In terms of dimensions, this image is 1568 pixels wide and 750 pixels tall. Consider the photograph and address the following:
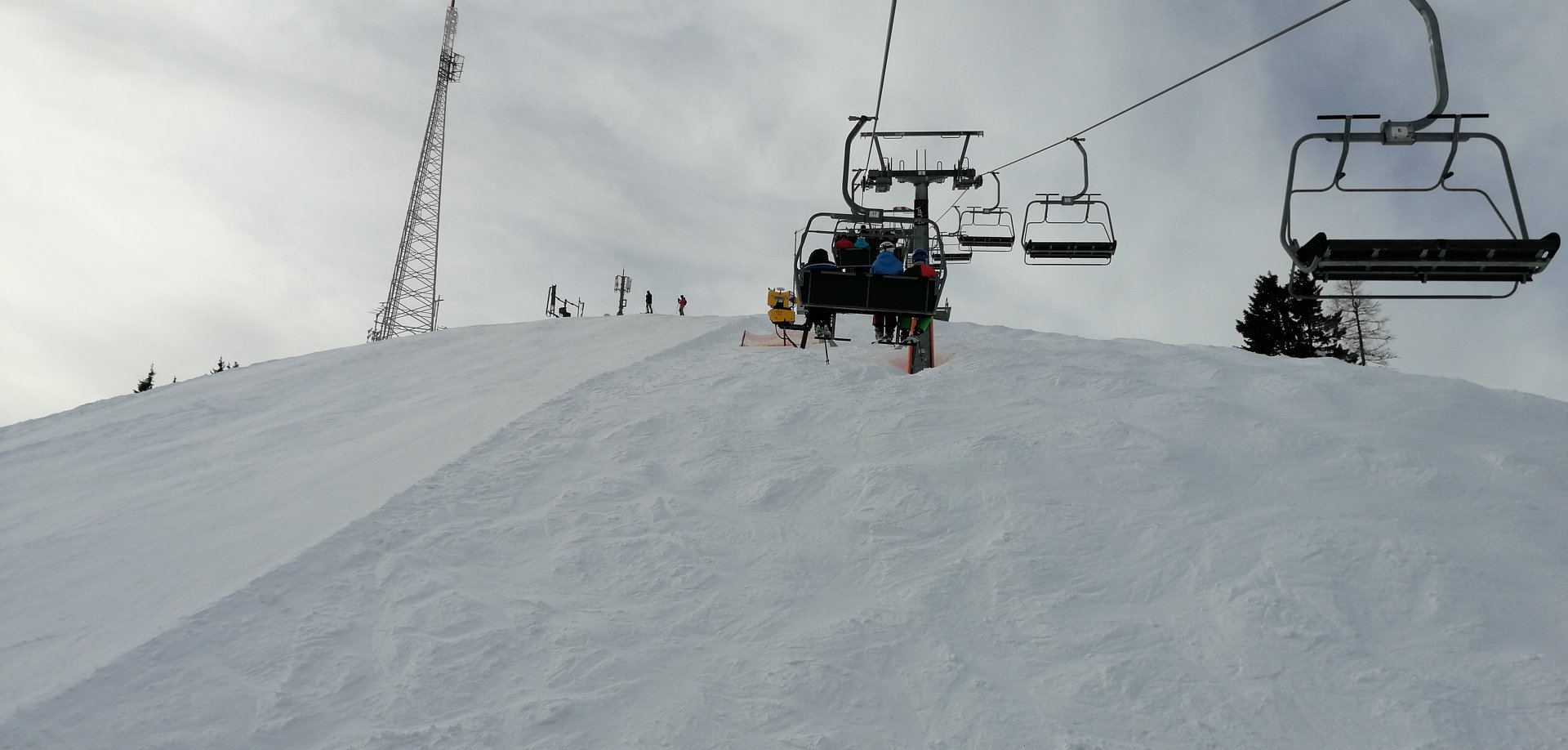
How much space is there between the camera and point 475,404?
36.4 ft

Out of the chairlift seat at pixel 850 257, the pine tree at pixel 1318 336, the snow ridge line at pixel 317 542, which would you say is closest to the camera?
the snow ridge line at pixel 317 542

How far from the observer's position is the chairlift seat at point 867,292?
857 centimetres

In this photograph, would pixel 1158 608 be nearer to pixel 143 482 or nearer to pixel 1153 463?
pixel 1153 463

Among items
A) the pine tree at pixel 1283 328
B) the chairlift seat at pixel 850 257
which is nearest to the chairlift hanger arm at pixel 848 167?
the chairlift seat at pixel 850 257

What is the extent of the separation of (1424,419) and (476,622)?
907 centimetres

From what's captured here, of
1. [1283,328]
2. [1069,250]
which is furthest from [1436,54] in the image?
[1283,328]

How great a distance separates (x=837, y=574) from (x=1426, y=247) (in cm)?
419

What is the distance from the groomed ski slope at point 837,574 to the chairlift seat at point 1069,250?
7.11 feet

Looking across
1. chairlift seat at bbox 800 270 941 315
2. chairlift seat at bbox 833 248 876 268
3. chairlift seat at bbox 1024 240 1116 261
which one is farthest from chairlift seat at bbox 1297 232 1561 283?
chairlift seat at bbox 1024 240 1116 261

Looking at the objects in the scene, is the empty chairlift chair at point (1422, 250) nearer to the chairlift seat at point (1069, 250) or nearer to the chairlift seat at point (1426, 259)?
the chairlift seat at point (1426, 259)

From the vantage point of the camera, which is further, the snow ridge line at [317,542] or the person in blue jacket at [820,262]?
the person in blue jacket at [820,262]

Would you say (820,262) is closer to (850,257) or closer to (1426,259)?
(850,257)

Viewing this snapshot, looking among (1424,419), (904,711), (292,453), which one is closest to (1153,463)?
(1424,419)

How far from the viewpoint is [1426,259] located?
5090mm
